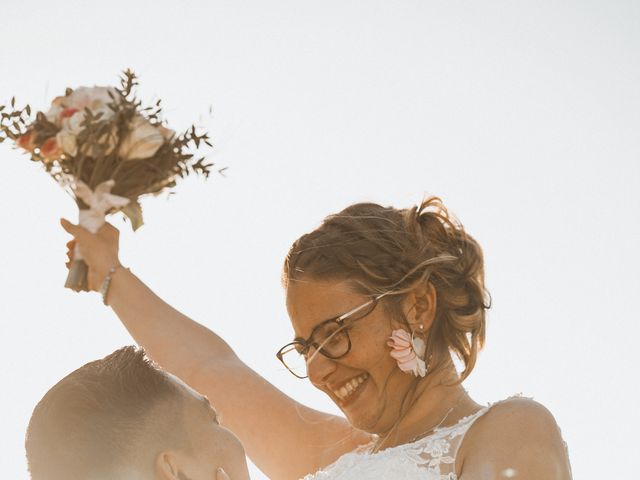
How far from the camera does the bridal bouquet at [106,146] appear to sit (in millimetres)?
5422

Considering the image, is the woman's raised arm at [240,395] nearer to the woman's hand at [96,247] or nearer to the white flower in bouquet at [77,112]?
the woman's hand at [96,247]

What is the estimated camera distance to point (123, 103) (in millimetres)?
5445

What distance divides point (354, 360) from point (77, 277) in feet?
5.22

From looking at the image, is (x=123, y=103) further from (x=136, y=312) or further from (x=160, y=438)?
(x=136, y=312)

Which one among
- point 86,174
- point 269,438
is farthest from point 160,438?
point 269,438

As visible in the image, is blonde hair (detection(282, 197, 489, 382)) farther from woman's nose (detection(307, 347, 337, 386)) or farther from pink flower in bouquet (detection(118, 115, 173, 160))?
pink flower in bouquet (detection(118, 115, 173, 160))

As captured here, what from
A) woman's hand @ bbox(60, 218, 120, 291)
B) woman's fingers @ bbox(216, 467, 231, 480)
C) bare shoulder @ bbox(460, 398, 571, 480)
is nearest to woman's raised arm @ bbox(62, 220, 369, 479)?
woman's hand @ bbox(60, 218, 120, 291)

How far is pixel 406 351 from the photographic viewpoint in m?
6.16

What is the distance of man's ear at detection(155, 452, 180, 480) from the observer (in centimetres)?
491

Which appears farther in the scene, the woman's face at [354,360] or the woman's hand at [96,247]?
the woman's hand at [96,247]

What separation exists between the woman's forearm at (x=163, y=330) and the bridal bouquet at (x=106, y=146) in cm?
129

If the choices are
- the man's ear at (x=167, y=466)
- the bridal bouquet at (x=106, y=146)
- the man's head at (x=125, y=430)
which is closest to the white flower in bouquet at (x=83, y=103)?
the bridal bouquet at (x=106, y=146)

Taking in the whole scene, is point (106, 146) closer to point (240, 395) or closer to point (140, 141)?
point (140, 141)

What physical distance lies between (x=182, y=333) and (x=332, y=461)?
1347 mm
